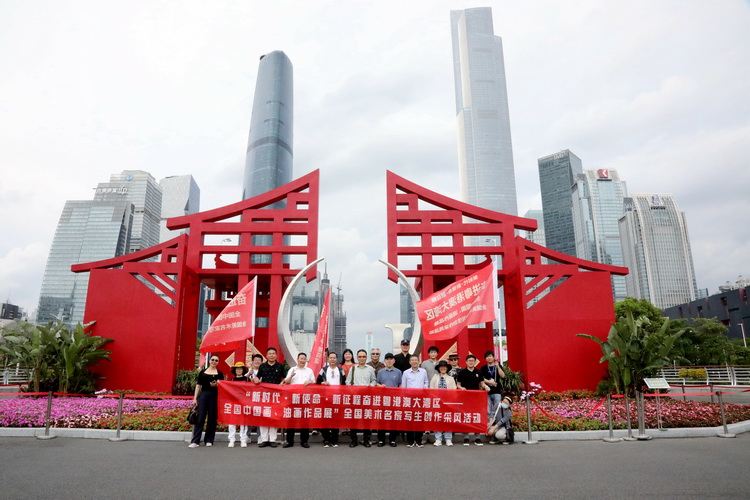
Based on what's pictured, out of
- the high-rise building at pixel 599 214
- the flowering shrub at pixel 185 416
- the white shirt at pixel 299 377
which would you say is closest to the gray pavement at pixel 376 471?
the flowering shrub at pixel 185 416

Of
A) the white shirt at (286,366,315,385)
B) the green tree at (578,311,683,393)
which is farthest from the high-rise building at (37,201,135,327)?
the green tree at (578,311,683,393)

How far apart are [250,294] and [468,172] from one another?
146 metres

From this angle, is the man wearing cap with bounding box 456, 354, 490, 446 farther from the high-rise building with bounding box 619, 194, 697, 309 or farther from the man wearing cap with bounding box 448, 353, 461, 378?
the high-rise building with bounding box 619, 194, 697, 309

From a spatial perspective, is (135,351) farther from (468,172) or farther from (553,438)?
(468,172)

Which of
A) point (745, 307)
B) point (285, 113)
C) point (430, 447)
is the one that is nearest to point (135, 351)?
point (430, 447)

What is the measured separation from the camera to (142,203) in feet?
432

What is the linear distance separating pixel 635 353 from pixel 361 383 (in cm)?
720

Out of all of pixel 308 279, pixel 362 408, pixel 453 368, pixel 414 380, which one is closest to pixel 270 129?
pixel 308 279

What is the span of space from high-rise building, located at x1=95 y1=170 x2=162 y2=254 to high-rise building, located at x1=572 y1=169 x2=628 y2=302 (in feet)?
351

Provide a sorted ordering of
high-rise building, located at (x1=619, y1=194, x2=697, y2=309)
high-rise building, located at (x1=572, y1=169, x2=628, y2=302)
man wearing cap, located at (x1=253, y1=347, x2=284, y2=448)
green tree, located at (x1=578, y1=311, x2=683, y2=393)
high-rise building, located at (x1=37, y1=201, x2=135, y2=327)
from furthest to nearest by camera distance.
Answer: high-rise building, located at (x1=572, y1=169, x2=628, y2=302), high-rise building, located at (x1=619, y1=194, x2=697, y2=309), high-rise building, located at (x1=37, y1=201, x2=135, y2=327), green tree, located at (x1=578, y1=311, x2=683, y2=393), man wearing cap, located at (x1=253, y1=347, x2=284, y2=448)

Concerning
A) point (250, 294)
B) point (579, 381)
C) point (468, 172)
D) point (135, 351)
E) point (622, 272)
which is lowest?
point (579, 381)

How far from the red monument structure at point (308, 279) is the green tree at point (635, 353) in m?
1.56

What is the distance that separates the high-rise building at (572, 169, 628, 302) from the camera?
4584 inches

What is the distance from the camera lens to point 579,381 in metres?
13.2
